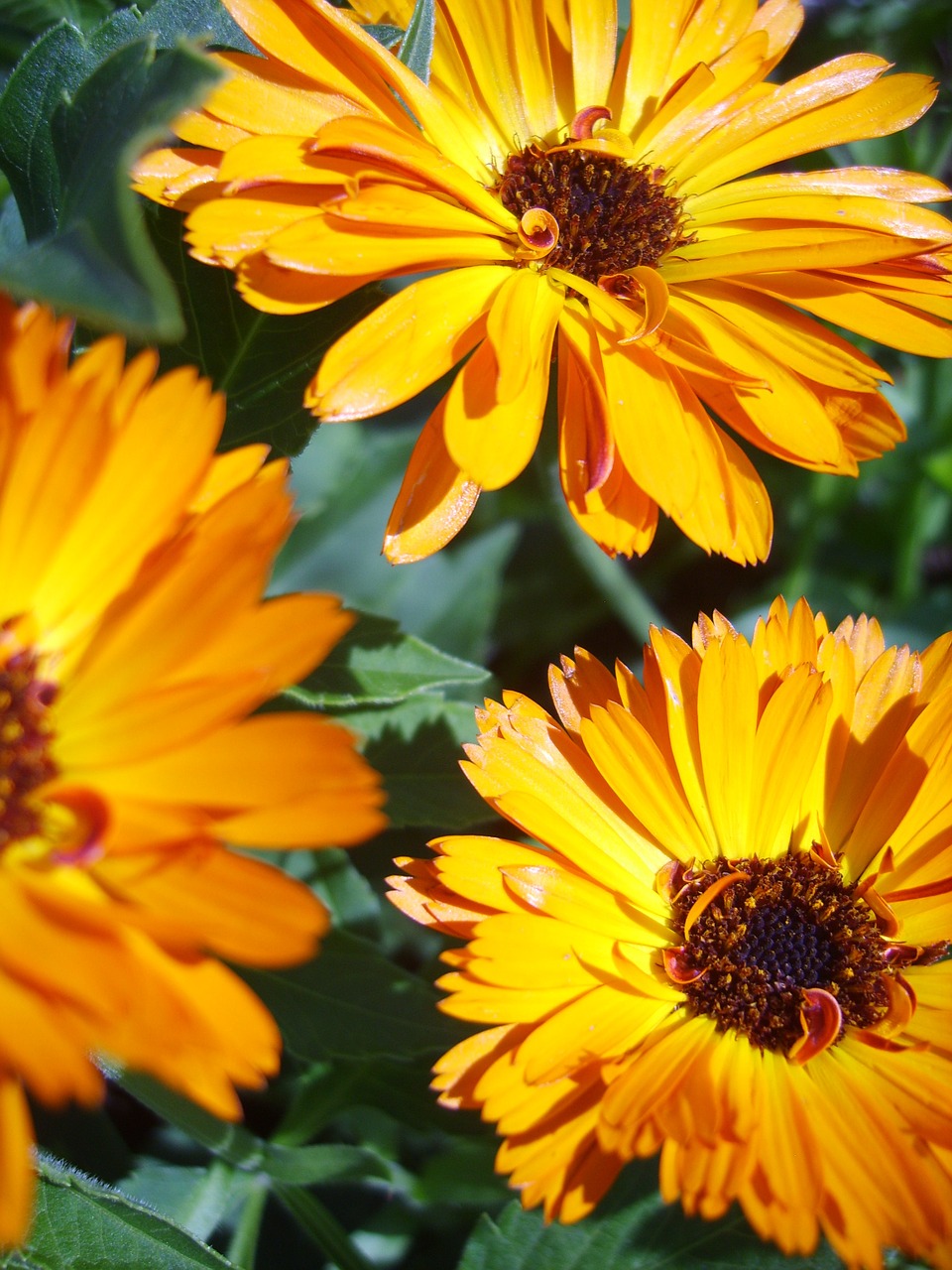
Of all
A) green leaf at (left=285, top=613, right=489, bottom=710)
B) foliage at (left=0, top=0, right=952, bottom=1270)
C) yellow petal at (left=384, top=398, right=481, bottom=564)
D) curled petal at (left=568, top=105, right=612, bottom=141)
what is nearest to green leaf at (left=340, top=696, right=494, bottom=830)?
foliage at (left=0, top=0, right=952, bottom=1270)

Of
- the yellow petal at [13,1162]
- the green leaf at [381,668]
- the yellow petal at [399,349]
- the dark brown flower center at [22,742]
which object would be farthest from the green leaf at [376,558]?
the yellow petal at [13,1162]

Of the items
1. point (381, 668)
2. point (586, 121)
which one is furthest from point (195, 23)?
point (381, 668)

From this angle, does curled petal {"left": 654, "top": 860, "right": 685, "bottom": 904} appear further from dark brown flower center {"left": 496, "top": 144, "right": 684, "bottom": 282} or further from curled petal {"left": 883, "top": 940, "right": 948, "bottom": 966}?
dark brown flower center {"left": 496, "top": 144, "right": 684, "bottom": 282}

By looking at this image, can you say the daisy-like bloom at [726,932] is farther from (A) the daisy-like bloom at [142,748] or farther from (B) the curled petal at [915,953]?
(A) the daisy-like bloom at [142,748]

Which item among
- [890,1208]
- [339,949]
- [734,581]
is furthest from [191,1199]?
[734,581]

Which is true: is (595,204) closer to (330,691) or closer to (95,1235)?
(330,691)

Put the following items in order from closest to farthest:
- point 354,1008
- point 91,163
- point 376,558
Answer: point 91,163 → point 354,1008 → point 376,558

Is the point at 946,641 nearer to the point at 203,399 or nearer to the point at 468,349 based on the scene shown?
the point at 468,349
